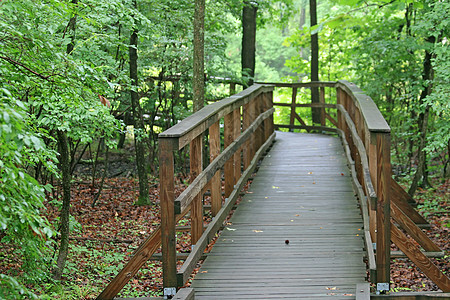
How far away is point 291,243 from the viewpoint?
218 inches

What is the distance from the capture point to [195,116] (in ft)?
16.6

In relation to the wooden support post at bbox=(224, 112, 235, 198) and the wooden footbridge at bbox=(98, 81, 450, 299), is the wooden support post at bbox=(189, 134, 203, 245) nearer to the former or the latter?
the wooden footbridge at bbox=(98, 81, 450, 299)

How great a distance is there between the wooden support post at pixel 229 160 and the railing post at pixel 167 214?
2.56m

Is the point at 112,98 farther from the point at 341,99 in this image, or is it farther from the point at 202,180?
the point at 202,180

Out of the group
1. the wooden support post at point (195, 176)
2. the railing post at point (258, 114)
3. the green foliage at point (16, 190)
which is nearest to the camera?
the green foliage at point (16, 190)

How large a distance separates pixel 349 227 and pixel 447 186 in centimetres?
755

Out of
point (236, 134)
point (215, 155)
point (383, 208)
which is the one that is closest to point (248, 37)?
point (236, 134)

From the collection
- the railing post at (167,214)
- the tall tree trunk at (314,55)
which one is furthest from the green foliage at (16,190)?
the tall tree trunk at (314,55)

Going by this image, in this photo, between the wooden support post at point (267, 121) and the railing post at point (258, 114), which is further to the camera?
the wooden support post at point (267, 121)

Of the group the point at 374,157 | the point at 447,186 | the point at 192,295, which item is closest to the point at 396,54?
the point at 447,186

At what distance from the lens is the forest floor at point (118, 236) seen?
6.85 meters

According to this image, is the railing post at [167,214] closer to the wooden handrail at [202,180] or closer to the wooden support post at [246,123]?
the wooden handrail at [202,180]

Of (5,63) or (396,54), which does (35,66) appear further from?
(396,54)

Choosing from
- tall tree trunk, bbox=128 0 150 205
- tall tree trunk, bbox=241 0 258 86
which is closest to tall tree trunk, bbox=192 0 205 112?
tall tree trunk, bbox=128 0 150 205
